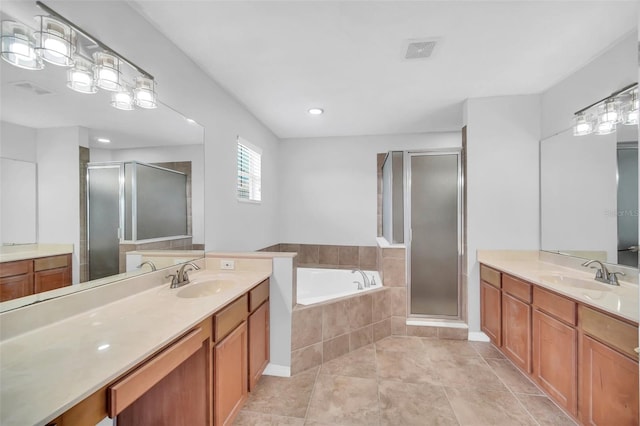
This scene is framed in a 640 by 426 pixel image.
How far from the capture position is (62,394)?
699 mm

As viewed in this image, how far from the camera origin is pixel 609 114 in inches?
77.0

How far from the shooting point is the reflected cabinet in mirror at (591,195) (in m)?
1.85

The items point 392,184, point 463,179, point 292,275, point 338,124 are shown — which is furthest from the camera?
point 338,124

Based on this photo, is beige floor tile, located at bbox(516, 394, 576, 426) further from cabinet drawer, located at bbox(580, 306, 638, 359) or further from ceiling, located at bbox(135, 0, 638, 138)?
ceiling, located at bbox(135, 0, 638, 138)

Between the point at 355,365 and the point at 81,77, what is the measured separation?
275cm

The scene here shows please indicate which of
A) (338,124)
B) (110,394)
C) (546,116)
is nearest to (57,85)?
(110,394)

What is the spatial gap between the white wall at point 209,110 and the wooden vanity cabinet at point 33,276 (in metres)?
Result: 1.08

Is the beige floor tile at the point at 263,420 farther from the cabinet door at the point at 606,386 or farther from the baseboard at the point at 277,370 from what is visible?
the cabinet door at the point at 606,386

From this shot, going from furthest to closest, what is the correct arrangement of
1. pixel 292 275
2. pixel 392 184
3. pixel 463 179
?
pixel 392 184, pixel 463 179, pixel 292 275

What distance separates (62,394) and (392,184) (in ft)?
10.0

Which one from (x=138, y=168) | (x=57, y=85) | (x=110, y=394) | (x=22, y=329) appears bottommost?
(x=110, y=394)

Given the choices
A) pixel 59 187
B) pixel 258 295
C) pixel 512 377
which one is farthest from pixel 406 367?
pixel 59 187

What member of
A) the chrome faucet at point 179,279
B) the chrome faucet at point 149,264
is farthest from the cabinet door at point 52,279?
the chrome faucet at point 179,279

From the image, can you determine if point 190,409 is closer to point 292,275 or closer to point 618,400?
point 292,275
